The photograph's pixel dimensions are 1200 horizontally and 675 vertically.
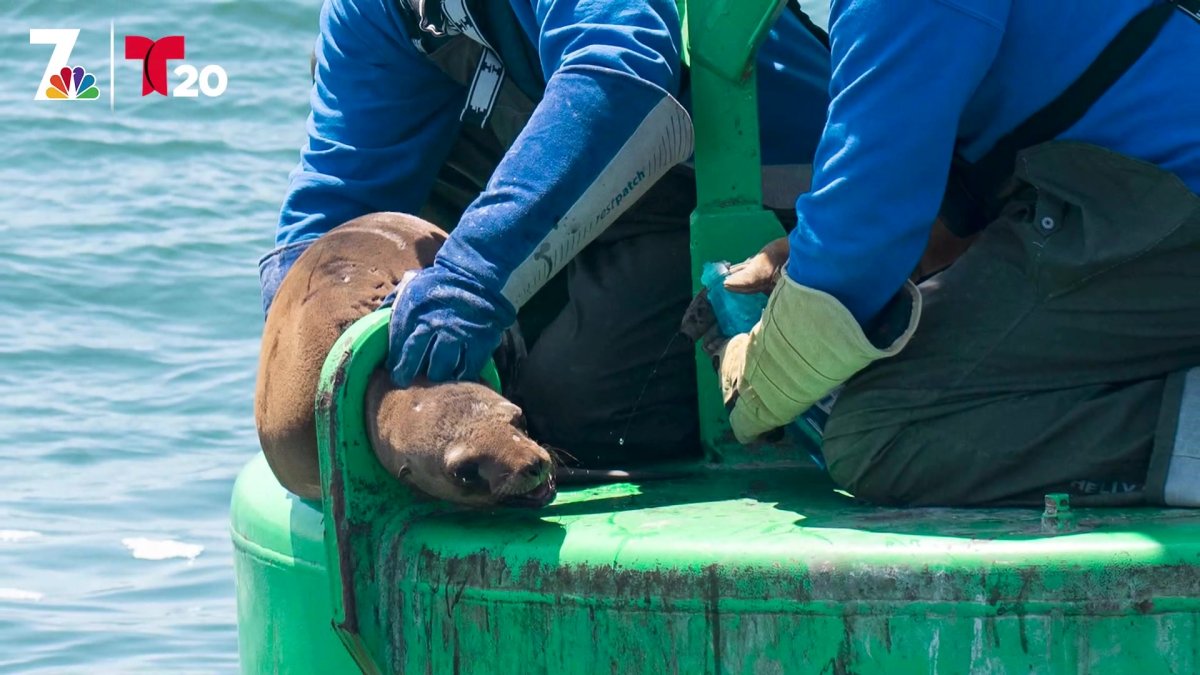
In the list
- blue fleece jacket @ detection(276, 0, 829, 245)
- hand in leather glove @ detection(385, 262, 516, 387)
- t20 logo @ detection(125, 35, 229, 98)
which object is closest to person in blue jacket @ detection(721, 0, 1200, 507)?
hand in leather glove @ detection(385, 262, 516, 387)

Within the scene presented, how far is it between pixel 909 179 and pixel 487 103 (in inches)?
41.4

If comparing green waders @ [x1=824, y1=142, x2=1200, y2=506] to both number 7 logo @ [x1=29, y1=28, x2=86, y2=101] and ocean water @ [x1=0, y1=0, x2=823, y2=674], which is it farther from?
number 7 logo @ [x1=29, y1=28, x2=86, y2=101]


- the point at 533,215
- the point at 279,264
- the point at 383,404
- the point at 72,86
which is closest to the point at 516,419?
the point at 383,404

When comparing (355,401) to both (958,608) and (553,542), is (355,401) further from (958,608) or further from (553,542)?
(958,608)

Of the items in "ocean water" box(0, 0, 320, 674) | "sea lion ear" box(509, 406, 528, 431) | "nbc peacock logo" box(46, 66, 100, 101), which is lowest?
"ocean water" box(0, 0, 320, 674)

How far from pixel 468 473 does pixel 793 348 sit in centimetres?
49

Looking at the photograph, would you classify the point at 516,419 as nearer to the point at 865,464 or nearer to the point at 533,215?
the point at 533,215

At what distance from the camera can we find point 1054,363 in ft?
8.62

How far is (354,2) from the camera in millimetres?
3326

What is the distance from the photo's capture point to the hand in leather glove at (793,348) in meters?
2.54

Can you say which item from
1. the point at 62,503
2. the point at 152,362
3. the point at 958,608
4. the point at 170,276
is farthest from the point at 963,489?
the point at 170,276

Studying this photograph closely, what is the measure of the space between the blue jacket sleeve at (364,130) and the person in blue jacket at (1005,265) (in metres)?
0.94

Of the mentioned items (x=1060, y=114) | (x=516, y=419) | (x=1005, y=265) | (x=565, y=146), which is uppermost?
(x=1060, y=114)

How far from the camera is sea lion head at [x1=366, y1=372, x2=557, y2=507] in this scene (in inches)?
99.7
